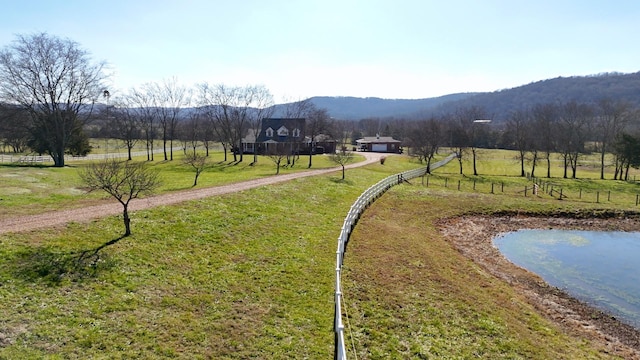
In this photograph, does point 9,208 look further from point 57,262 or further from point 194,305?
point 194,305

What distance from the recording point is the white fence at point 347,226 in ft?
26.6

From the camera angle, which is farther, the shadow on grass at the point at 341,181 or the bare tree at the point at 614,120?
the bare tree at the point at 614,120

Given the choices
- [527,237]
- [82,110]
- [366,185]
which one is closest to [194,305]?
[527,237]

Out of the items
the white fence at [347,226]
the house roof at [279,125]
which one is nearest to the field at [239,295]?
the white fence at [347,226]

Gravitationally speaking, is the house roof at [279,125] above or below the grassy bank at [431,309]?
above

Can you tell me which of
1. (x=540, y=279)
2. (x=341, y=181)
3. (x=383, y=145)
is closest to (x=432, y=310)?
(x=540, y=279)

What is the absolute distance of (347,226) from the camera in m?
18.6

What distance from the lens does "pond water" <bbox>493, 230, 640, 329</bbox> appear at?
1525 centimetres

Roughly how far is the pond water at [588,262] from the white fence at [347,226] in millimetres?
8585

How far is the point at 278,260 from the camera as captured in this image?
14703 millimetres

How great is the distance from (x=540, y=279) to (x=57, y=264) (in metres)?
19.2

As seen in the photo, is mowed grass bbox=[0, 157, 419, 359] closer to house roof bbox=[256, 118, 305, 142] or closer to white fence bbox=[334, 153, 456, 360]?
white fence bbox=[334, 153, 456, 360]

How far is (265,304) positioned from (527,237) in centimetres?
1976

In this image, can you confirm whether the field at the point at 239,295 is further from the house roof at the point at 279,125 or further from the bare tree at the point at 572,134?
the house roof at the point at 279,125
